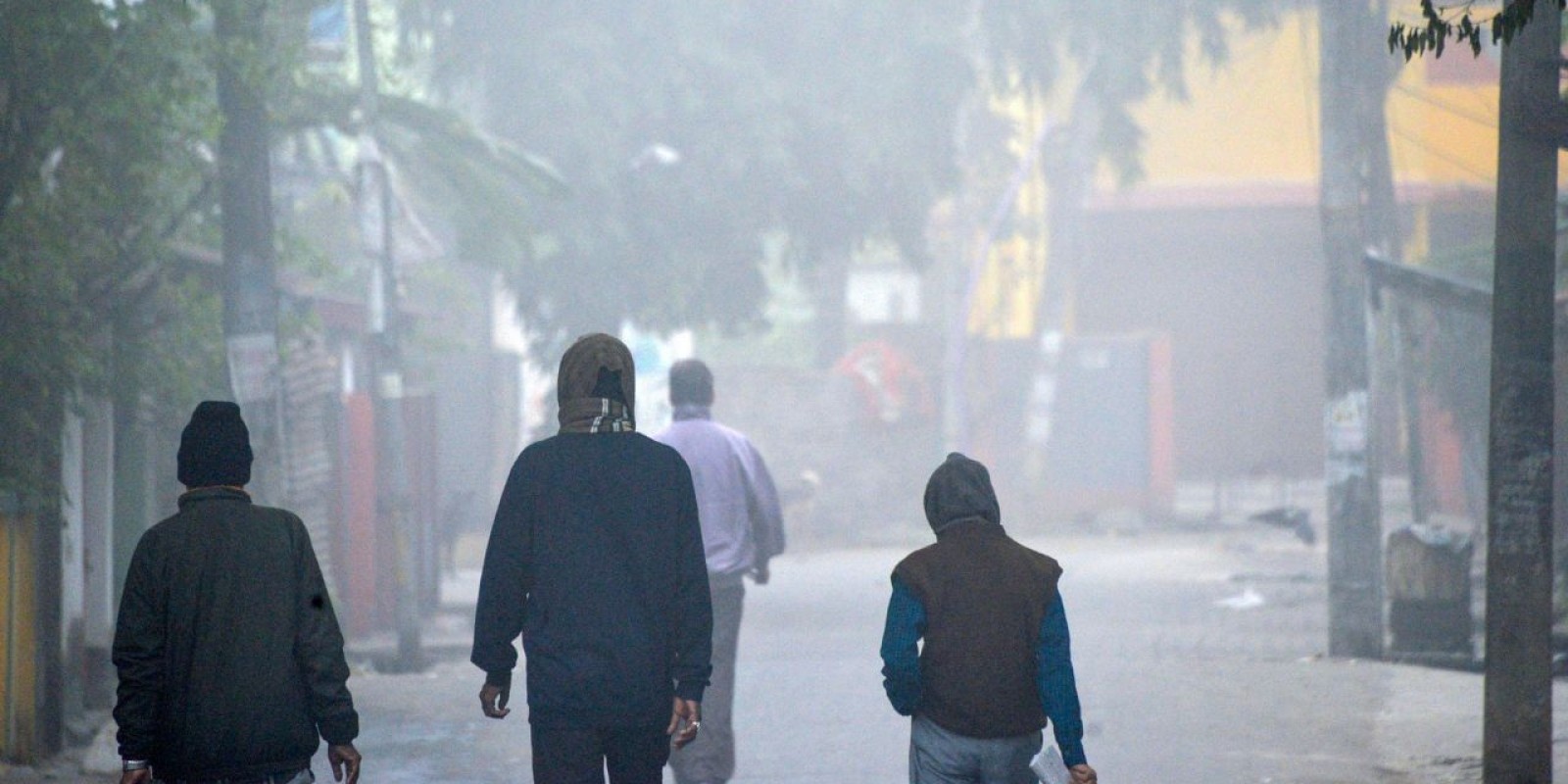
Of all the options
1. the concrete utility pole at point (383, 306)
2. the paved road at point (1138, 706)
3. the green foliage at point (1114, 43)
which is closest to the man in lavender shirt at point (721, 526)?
the paved road at point (1138, 706)

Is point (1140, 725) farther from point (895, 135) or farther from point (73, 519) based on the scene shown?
point (895, 135)

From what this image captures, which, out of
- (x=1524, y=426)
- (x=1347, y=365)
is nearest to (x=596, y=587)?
(x=1524, y=426)

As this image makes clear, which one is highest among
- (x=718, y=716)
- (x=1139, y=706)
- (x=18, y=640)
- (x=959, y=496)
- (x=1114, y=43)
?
(x=1114, y=43)

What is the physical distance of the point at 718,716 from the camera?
838 cm

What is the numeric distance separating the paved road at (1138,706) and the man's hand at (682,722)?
3.95m

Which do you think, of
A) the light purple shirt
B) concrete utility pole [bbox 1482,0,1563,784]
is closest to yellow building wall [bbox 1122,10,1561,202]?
concrete utility pole [bbox 1482,0,1563,784]

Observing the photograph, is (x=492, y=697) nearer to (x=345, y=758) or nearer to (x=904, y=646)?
(x=345, y=758)

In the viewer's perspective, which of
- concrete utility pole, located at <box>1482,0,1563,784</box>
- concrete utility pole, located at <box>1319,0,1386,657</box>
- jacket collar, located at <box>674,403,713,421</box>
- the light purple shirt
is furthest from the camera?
concrete utility pole, located at <box>1319,0,1386,657</box>

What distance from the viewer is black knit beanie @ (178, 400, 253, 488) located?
5047 mm

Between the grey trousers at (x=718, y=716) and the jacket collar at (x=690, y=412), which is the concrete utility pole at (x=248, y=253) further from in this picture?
the grey trousers at (x=718, y=716)

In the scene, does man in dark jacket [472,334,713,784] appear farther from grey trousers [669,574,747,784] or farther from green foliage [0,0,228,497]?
green foliage [0,0,228,497]

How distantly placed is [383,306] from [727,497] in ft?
23.8

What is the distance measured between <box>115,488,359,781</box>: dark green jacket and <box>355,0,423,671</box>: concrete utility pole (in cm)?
962

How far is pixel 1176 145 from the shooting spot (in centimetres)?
3728
